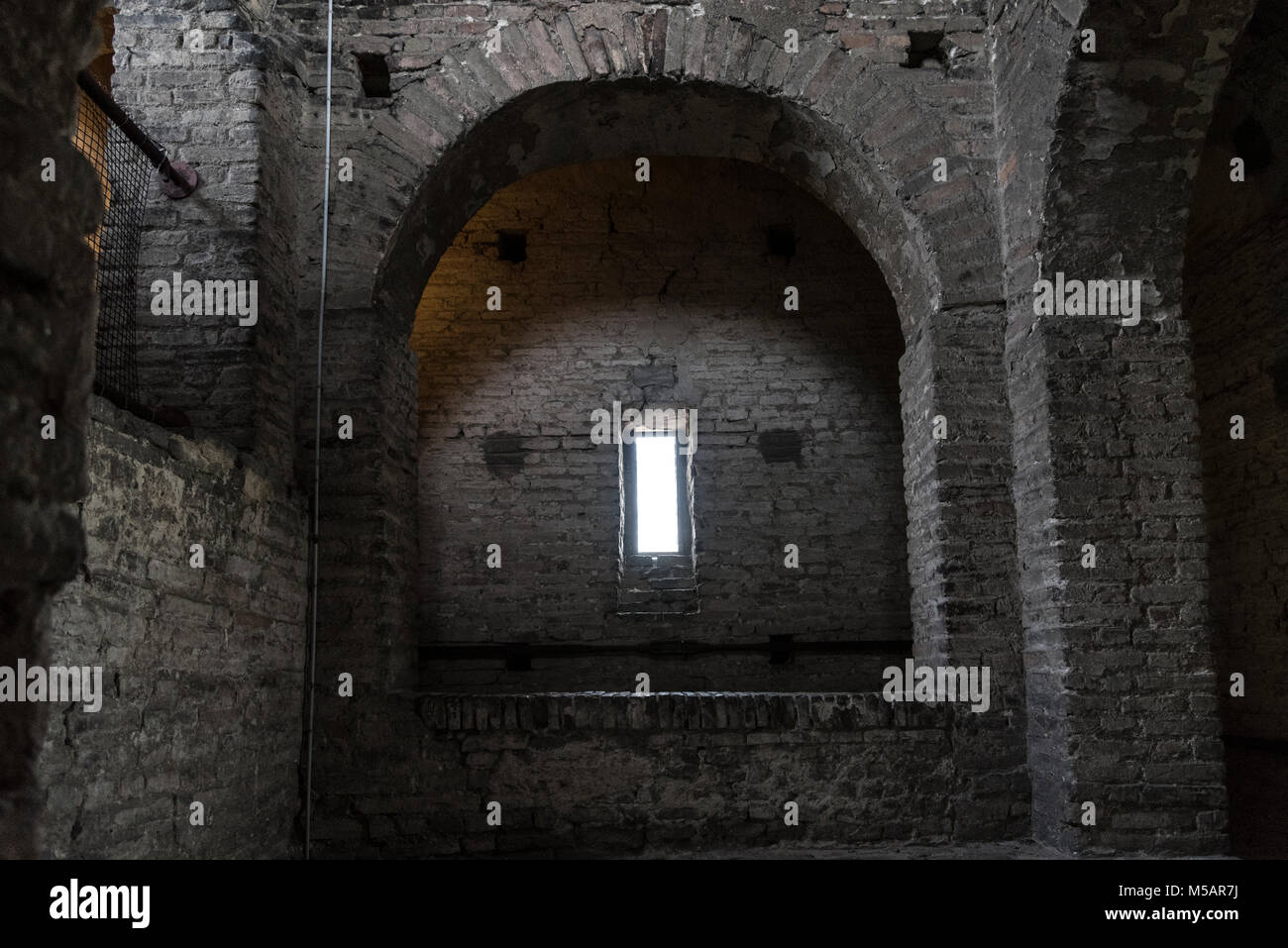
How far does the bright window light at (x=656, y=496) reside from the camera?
25.2 ft

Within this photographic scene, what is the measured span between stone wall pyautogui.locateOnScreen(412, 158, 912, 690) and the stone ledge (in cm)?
247

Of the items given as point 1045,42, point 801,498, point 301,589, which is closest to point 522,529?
point 801,498

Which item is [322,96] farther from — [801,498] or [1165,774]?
[1165,774]

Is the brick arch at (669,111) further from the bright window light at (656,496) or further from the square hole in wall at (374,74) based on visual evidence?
the bright window light at (656,496)

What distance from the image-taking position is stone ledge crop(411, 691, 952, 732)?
15.4 feet

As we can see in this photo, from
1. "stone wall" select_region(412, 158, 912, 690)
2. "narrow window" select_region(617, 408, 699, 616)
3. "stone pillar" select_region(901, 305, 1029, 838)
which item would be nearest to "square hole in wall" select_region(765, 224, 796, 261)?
"stone wall" select_region(412, 158, 912, 690)

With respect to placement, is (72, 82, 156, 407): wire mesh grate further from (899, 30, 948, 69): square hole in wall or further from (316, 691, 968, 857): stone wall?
(899, 30, 948, 69): square hole in wall

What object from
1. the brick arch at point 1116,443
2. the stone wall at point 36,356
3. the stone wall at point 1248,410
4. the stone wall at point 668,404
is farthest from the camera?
the stone wall at point 668,404

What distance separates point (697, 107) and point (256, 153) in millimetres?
2172

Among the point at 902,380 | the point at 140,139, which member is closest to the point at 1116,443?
the point at 902,380

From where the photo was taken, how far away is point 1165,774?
4340mm

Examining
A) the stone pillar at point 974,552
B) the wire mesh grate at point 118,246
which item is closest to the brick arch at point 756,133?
the stone pillar at point 974,552

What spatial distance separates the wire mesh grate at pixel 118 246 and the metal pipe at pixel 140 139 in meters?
0.08
